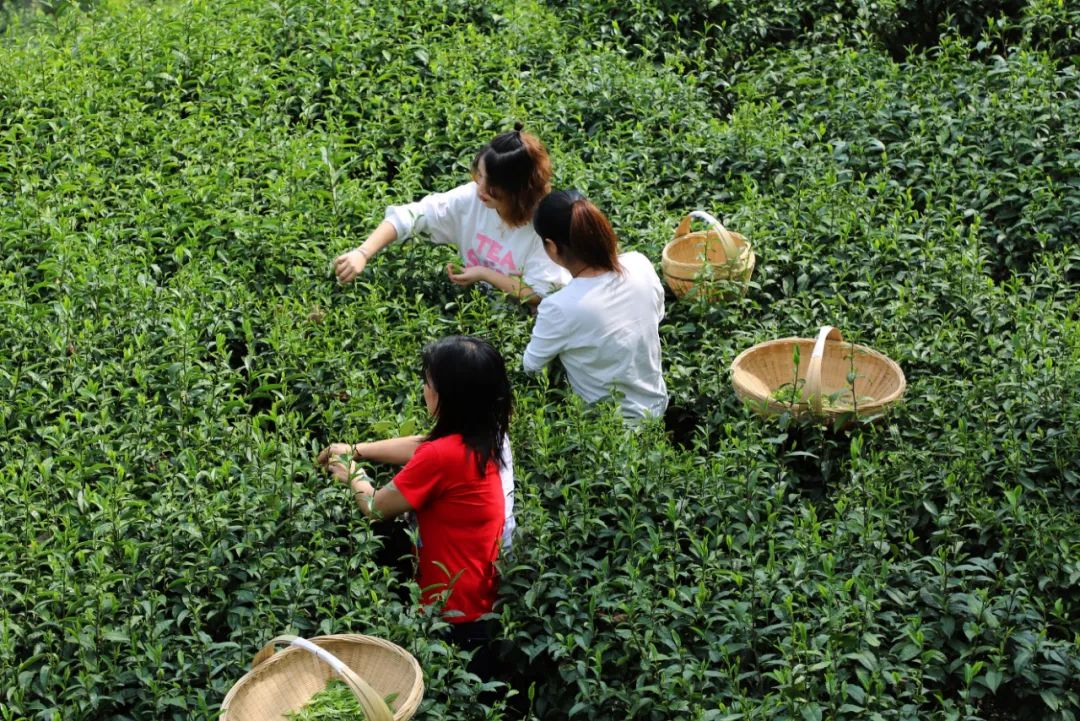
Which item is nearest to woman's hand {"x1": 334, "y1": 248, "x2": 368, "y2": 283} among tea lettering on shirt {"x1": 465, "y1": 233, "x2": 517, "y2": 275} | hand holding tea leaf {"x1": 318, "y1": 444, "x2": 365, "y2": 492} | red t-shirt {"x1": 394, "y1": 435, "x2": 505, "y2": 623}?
tea lettering on shirt {"x1": 465, "y1": 233, "x2": 517, "y2": 275}

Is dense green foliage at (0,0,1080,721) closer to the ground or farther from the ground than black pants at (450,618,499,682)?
farther from the ground

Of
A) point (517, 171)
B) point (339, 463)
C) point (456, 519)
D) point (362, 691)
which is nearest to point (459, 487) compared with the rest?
point (456, 519)

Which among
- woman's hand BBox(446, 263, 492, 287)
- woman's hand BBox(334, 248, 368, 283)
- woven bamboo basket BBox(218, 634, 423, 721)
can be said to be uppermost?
woman's hand BBox(334, 248, 368, 283)

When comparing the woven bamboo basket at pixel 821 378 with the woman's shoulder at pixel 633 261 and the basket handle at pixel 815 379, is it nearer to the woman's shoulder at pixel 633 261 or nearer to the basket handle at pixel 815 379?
the basket handle at pixel 815 379

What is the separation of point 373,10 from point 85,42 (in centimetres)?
163

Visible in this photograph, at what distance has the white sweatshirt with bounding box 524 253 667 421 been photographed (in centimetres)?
467

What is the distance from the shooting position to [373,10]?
769 centimetres

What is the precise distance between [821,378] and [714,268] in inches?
28.1

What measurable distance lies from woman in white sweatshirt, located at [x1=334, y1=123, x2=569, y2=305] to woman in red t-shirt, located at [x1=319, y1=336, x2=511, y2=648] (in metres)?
1.29

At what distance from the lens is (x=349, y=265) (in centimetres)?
525

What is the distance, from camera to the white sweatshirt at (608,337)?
4.67m

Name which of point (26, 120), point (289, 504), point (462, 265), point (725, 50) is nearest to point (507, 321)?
point (462, 265)

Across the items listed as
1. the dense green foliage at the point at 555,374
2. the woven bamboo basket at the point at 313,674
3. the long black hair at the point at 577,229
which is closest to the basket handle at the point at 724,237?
the dense green foliage at the point at 555,374

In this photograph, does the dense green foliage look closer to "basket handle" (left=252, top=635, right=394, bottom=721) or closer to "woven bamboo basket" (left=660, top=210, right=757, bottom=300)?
"woven bamboo basket" (left=660, top=210, right=757, bottom=300)
